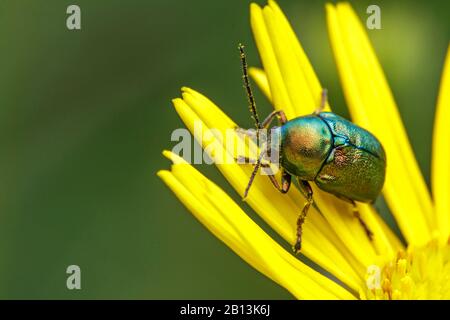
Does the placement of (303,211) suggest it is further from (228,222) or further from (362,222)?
(228,222)

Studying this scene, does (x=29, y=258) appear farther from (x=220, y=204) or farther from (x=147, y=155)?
(x=220, y=204)

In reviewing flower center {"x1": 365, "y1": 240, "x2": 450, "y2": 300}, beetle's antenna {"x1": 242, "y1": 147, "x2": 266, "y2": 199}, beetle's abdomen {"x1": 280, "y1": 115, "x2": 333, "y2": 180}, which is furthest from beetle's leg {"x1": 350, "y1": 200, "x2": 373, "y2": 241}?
beetle's antenna {"x1": 242, "y1": 147, "x2": 266, "y2": 199}

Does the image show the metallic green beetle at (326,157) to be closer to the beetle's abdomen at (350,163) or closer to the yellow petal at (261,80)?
the beetle's abdomen at (350,163)

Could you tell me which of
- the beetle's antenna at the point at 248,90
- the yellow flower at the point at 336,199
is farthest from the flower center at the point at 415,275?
the beetle's antenna at the point at 248,90

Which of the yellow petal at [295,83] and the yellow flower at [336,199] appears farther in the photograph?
the yellow petal at [295,83]

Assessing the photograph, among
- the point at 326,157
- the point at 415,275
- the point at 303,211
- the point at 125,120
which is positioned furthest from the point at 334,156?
the point at 125,120

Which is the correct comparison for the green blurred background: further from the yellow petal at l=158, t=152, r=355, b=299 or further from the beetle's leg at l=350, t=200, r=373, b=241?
the yellow petal at l=158, t=152, r=355, b=299

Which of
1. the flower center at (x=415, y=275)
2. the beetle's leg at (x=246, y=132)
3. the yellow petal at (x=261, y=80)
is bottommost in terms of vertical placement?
the flower center at (x=415, y=275)
